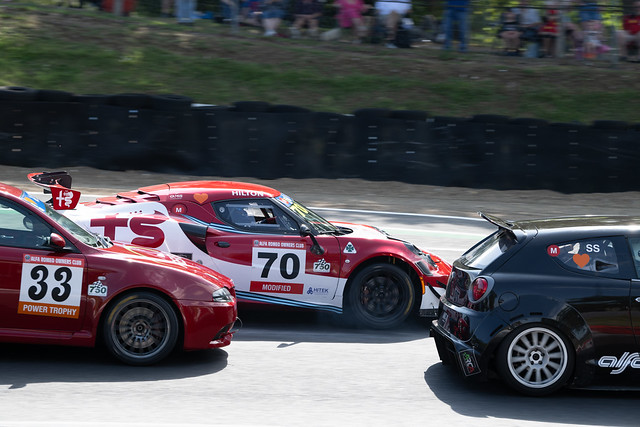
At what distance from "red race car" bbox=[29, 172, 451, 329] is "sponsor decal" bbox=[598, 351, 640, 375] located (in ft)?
8.26

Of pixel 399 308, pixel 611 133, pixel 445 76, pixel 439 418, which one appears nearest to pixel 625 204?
pixel 611 133

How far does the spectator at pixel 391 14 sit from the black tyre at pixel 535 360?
1682 centimetres

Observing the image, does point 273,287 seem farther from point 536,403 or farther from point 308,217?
point 536,403

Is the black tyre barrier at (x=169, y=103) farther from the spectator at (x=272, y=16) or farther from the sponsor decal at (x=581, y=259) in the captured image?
the sponsor decal at (x=581, y=259)

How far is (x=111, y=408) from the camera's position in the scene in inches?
220

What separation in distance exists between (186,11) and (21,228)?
18821 millimetres

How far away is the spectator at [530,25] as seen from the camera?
21656 mm

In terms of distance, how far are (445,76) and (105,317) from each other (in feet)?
55.7

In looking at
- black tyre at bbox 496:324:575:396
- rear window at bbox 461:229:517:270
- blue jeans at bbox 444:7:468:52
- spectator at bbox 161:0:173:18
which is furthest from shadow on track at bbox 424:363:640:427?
spectator at bbox 161:0:173:18

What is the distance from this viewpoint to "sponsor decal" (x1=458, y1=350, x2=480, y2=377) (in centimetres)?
610

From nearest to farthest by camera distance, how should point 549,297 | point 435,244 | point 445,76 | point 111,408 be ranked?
point 111,408 → point 549,297 → point 435,244 → point 445,76

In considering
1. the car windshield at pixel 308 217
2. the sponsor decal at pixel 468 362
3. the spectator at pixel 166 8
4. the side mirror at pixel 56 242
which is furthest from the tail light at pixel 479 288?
the spectator at pixel 166 8

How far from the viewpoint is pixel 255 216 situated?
843 cm

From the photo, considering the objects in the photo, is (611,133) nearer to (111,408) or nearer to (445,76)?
(445,76)
